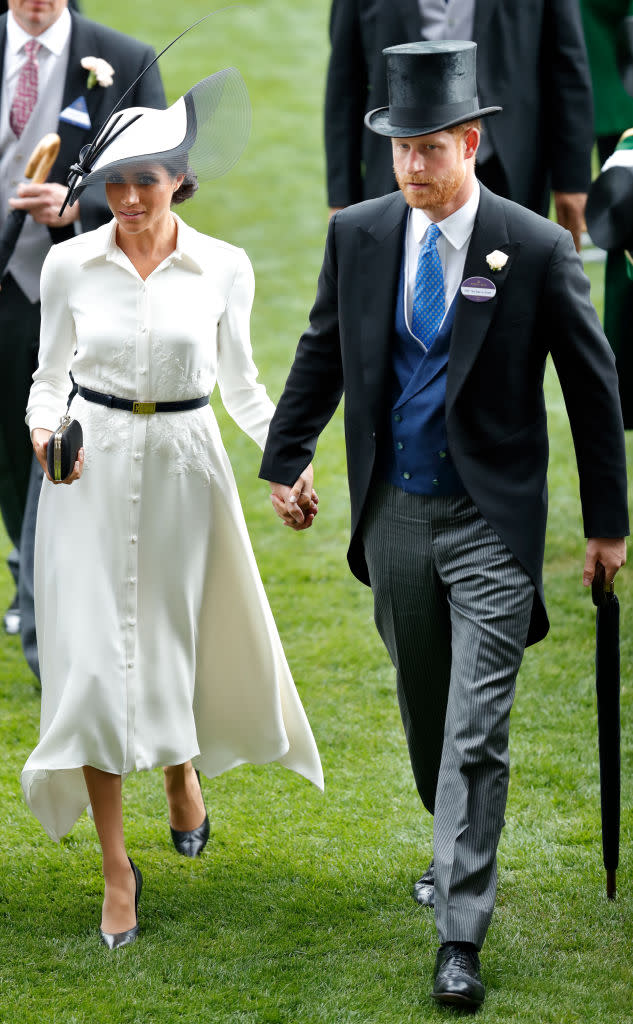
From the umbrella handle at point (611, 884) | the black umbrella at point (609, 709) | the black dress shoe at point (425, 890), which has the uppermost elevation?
the black umbrella at point (609, 709)

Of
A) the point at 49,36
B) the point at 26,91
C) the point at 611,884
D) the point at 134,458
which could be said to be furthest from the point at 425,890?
the point at 49,36

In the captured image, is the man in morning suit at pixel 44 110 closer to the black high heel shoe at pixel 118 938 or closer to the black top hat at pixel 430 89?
the black top hat at pixel 430 89

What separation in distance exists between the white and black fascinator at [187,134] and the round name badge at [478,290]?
84 centimetres

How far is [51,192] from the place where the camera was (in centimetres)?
548

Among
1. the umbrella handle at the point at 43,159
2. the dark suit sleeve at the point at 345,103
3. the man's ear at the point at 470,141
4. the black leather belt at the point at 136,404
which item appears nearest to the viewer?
the man's ear at the point at 470,141

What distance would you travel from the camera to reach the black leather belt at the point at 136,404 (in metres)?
4.34

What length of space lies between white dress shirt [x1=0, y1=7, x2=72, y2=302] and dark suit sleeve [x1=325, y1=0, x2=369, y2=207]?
42.5 inches

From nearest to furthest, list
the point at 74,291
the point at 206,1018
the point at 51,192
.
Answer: the point at 206,1018 < the point at 74,291 < the point at 51,192

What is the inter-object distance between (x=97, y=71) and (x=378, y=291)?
1996mm

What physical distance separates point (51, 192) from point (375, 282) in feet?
5.90

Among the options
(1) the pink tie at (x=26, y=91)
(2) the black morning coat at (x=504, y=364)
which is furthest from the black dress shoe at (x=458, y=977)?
(1) the pink tie at (x=26, y=91)

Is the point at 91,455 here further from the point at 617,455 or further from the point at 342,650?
the point at 342,650

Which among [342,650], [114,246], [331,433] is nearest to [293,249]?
[331,433]

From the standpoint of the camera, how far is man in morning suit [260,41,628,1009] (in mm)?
3947
